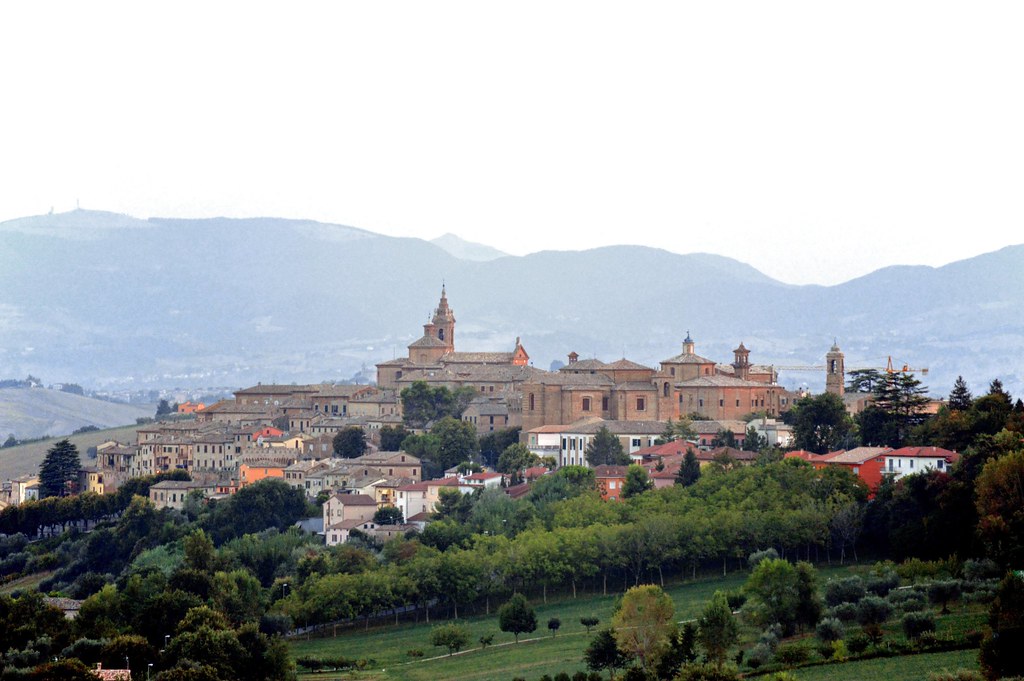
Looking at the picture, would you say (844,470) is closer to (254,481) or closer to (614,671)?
(614,671)

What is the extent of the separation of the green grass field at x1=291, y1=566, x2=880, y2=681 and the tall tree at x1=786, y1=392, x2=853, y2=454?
48.5 ft

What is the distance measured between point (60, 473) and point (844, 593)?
5938 cm

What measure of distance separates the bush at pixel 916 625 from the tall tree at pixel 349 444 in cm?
4726

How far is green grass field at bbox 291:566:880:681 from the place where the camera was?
4809 cm

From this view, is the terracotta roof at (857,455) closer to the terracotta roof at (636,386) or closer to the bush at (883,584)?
the bush at (883,584)

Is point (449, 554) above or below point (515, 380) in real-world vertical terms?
below

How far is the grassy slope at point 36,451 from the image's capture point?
385 ft

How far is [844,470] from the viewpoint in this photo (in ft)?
209

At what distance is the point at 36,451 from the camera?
423 feet

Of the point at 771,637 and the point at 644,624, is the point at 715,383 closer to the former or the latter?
the point at 644,624

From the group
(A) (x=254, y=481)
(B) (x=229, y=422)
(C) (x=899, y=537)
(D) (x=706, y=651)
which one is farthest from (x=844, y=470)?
(B) (x=229, y=422)

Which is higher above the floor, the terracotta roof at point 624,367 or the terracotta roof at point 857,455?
the terracotta roof at point 624,367

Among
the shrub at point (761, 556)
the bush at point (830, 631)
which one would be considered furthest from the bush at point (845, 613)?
the shrub at point (761, 556)

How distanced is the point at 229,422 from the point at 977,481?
5556 centimetres
